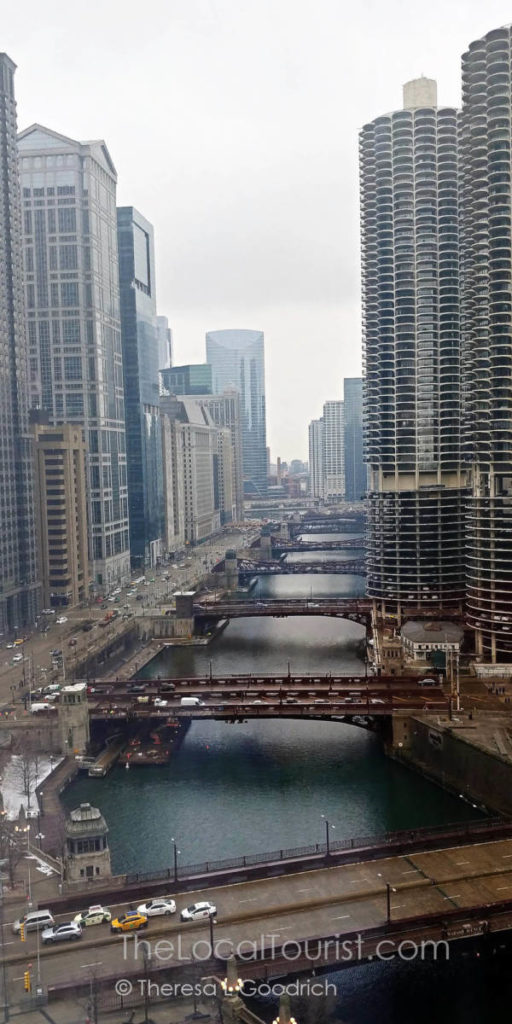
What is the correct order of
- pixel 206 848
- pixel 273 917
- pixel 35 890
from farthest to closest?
pixel 206 848
pixel 35 890
pixel 273 917

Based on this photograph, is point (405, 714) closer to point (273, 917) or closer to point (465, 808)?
point (465, 808)

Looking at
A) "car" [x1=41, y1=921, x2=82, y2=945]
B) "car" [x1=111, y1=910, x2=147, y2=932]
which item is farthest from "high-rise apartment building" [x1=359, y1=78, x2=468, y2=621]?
"car" [x1=41, y1=921, x2=82, y2=945]

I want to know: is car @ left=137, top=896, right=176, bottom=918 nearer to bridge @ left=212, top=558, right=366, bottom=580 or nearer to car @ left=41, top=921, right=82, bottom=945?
car @ left=41, top=921, right=82, bottom=945

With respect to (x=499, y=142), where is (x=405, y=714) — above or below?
below

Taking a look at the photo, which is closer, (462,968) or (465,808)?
(462,968)

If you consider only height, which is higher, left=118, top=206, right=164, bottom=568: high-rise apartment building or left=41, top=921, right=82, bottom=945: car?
left=118, top=206, right=164, bottom=568: high-rise apartment building

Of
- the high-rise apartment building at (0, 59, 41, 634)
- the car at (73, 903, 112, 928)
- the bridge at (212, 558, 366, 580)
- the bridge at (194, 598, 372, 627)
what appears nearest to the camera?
the car at (73, 903, 112, 928)

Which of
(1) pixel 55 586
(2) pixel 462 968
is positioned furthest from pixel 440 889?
(1) pixel 55 586

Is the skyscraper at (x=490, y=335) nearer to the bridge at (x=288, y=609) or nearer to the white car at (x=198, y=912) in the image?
the bridge at (x=288, y=609)
